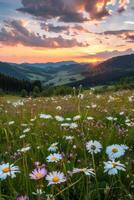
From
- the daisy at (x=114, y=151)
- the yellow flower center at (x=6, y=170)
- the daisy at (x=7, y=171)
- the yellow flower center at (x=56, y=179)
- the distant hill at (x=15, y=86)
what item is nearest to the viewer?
the yellow flower center at (x=56, y=179)

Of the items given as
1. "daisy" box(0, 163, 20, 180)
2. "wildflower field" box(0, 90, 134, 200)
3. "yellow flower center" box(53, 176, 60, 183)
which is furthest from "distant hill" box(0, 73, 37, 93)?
"yellow flower center" box(53, 176, 60, 183)

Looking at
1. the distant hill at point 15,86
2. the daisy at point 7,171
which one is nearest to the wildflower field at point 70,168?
the daisy at point 7,171

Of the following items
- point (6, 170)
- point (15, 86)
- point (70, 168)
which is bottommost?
point (15, 86)

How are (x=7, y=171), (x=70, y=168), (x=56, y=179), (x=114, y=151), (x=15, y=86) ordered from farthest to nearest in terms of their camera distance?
(x=15, y=86)
(x=70, y=168)
(x=114, y=151)
(x=7, y=171)
(x=56, y=179)

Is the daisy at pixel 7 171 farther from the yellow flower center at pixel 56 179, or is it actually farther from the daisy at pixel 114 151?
the daisy at pixel 114 151

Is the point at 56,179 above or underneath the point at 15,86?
above

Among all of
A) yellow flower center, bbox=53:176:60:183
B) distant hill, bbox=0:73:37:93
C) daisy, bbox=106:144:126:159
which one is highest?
daisy, bbox=106:144:126:159

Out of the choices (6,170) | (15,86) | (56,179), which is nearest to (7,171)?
(6,170)

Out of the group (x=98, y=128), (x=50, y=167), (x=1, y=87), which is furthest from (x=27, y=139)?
(x=1, y=87)

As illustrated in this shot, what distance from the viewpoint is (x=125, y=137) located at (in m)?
5.41

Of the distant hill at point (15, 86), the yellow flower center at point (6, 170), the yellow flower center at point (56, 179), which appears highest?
the yellow flower center at point (56, 179)

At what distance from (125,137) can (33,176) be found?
3.18 meters

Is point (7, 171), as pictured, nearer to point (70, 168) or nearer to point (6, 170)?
point (6, 170)

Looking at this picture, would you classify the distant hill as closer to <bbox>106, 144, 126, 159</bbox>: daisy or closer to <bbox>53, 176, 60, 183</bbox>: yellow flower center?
<bbox>106, 144, 126, 159</bbox>: daisy
